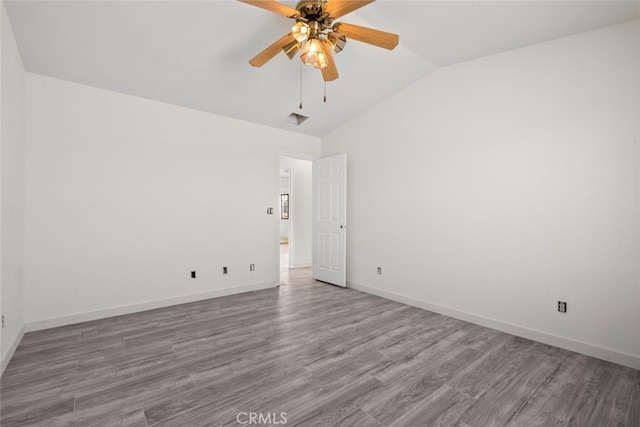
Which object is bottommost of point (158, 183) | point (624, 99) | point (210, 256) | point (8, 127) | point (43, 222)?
point (210, 256)

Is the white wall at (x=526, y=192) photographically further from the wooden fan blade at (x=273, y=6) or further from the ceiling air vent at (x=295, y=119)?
the wooden fan blade at (x=273, y=6)

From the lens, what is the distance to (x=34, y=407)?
1.93 m

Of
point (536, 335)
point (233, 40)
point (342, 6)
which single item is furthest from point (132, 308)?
point (536, 335)

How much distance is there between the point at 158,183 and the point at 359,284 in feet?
10.7

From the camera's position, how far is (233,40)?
2969 mm

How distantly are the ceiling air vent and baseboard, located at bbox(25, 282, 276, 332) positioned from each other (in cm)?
263

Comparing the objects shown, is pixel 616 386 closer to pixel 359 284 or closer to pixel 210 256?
pixel 359 284

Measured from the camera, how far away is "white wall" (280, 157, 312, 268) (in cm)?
662

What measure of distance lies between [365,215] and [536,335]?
2.58 meters

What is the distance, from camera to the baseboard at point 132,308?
3.18m

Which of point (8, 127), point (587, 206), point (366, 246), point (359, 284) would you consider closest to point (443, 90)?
point (587, 206)

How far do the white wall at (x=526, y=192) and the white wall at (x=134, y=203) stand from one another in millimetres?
2176

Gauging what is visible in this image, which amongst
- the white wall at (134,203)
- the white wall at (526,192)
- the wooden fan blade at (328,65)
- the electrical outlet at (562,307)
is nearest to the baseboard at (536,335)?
the white wall at (526,192)

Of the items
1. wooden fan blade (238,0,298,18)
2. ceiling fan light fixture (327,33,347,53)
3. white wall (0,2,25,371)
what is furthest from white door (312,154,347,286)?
white wall (0,2,25,371)
